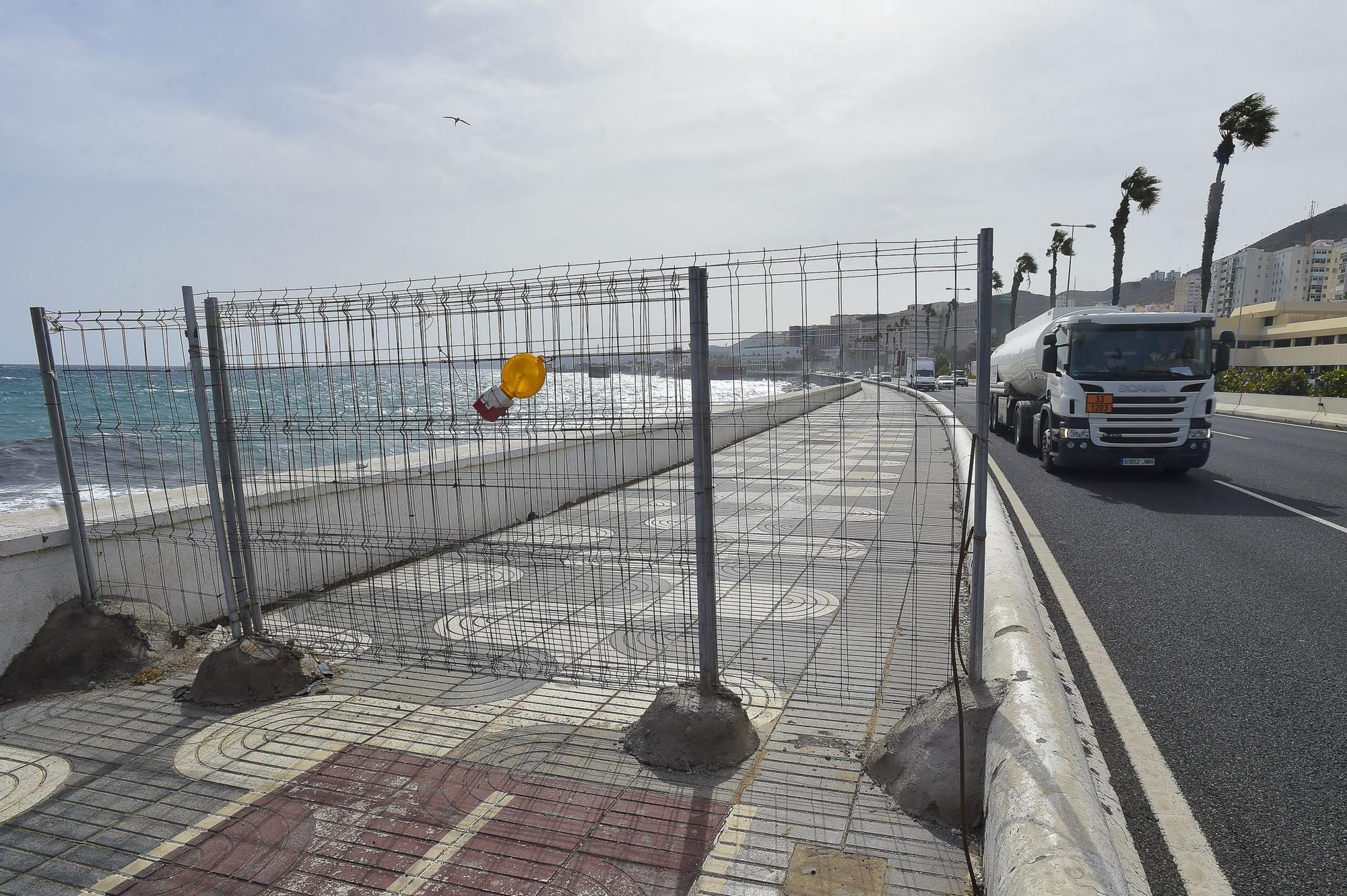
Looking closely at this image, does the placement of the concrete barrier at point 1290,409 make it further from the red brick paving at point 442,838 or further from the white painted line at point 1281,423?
the red brick paving at point 442,838

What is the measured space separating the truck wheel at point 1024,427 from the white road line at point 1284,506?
4012mm

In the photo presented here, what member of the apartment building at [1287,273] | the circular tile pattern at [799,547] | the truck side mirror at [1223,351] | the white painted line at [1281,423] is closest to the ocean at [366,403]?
the circular tile pattern at [799,547]

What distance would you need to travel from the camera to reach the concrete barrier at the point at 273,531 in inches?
196

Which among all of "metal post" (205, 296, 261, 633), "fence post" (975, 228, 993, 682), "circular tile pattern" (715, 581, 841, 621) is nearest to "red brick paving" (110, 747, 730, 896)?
"fence post" (975, 228, 993, 682)

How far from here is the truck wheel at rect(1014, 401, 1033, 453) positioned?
16.4 m

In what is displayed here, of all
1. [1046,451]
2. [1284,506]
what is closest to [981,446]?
[1284,506]

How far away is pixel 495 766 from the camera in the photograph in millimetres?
3844

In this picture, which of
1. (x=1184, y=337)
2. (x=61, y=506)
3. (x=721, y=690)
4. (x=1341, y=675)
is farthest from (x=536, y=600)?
(x=1184, y=337)

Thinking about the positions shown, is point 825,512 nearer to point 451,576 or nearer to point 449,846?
point 451,576

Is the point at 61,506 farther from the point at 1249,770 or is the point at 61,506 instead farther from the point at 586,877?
the point at 1249,770

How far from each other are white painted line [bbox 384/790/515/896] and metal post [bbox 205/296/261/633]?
2474 mm

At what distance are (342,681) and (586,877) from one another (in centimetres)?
260

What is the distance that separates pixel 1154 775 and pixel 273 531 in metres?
5.63

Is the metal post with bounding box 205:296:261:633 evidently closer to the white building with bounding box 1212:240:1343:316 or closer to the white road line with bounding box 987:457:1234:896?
the white road line with bounding box 987:457:1234:896
